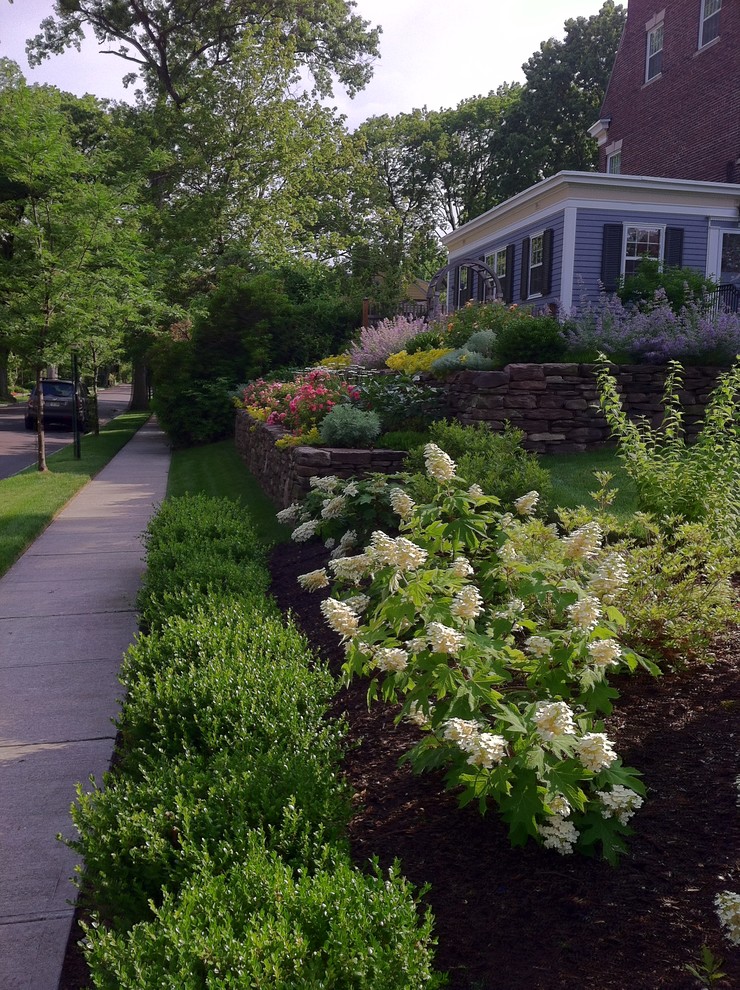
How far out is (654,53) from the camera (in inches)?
976

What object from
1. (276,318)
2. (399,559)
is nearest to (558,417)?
(399,559)

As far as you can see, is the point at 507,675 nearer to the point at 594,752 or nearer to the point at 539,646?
the point at 539,646

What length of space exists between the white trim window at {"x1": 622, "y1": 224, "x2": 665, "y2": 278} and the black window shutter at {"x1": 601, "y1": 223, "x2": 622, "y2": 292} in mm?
177

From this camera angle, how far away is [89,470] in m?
16.4

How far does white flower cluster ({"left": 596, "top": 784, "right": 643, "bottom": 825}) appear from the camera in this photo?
2742 mm

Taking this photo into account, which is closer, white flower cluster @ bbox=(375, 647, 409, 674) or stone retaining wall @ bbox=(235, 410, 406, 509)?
white flower cluster @ bbox=(375, 647, 409, 674)

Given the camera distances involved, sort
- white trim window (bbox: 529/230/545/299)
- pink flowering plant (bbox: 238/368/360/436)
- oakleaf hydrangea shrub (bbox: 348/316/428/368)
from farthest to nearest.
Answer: white trim window (bbox: 529/230/545/299), oakleaf hydrangea shrub (bbox: 348/316/428/368), pink flowering plant (bbox: 238/368/360/436)

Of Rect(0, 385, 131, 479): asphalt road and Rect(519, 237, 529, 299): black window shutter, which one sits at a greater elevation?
Rect(519, 237, 529, 299): black window shutter

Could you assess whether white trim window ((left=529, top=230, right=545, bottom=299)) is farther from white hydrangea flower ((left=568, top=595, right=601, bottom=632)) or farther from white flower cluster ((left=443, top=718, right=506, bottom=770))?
white flower cluster ((left=443, top=718, right=506, bottom=770))

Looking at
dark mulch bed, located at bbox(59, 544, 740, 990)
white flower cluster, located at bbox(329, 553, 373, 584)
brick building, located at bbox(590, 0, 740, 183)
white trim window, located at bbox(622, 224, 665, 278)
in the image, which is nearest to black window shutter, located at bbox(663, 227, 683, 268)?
white trim window, located at bbox(622, 224, 665, 278)

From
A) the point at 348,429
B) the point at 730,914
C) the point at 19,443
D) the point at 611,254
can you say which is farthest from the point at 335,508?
the point at 19,443

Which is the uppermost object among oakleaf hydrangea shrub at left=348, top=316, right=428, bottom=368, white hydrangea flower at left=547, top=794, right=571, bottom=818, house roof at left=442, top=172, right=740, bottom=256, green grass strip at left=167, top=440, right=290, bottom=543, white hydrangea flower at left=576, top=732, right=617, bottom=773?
house roof at left=442, top=172, right=740, bottom=256

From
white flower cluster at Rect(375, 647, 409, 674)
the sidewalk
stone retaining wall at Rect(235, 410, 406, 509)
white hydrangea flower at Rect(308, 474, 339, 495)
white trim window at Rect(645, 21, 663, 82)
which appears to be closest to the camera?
white flower cluster at Rect(375, 647, 409, 674)

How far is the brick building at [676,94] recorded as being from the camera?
21.5m
